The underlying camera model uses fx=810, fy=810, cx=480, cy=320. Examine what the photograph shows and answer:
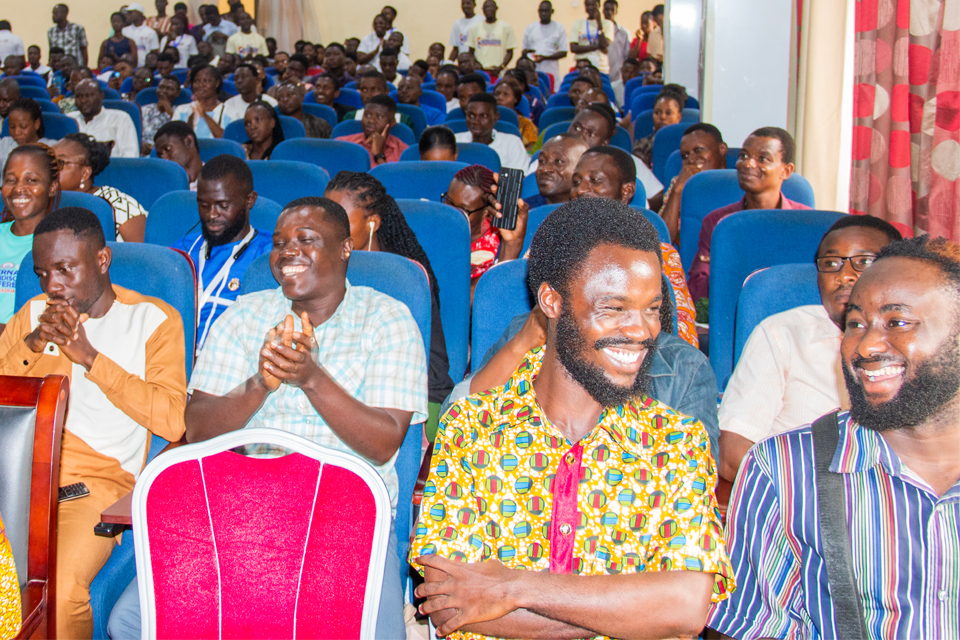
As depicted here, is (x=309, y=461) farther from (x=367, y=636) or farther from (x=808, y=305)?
(x=808, y=305)

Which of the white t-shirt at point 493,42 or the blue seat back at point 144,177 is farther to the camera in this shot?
the white t-shirt at point 493,42

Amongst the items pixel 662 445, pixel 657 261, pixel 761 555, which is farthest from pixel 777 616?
pixel 657 261

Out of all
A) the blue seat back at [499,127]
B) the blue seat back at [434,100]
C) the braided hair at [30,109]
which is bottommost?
the braided hair at [30,109]

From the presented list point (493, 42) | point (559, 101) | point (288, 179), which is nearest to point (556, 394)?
point (288, 179)

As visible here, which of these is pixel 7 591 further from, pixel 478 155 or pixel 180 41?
pixel 180 41

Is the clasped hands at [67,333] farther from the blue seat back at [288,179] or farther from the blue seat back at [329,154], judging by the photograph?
the blue seat back at [329,154]

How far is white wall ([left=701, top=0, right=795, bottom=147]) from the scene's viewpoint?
4527mm

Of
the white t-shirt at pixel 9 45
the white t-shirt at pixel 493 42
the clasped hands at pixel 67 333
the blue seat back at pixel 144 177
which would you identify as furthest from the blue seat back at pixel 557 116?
Result: the white t-shirt at pixel 9 45

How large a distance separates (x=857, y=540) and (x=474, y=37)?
1013cm

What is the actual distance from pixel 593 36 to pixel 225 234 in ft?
28.1

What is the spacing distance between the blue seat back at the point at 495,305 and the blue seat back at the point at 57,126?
484 centimetres

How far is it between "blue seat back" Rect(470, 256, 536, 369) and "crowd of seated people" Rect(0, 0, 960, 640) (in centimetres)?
1

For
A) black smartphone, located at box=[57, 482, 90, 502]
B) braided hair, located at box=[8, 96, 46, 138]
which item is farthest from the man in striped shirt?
braided hair, located at box=[8, 96, 46, 138]

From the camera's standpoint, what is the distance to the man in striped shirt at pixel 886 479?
118cm
